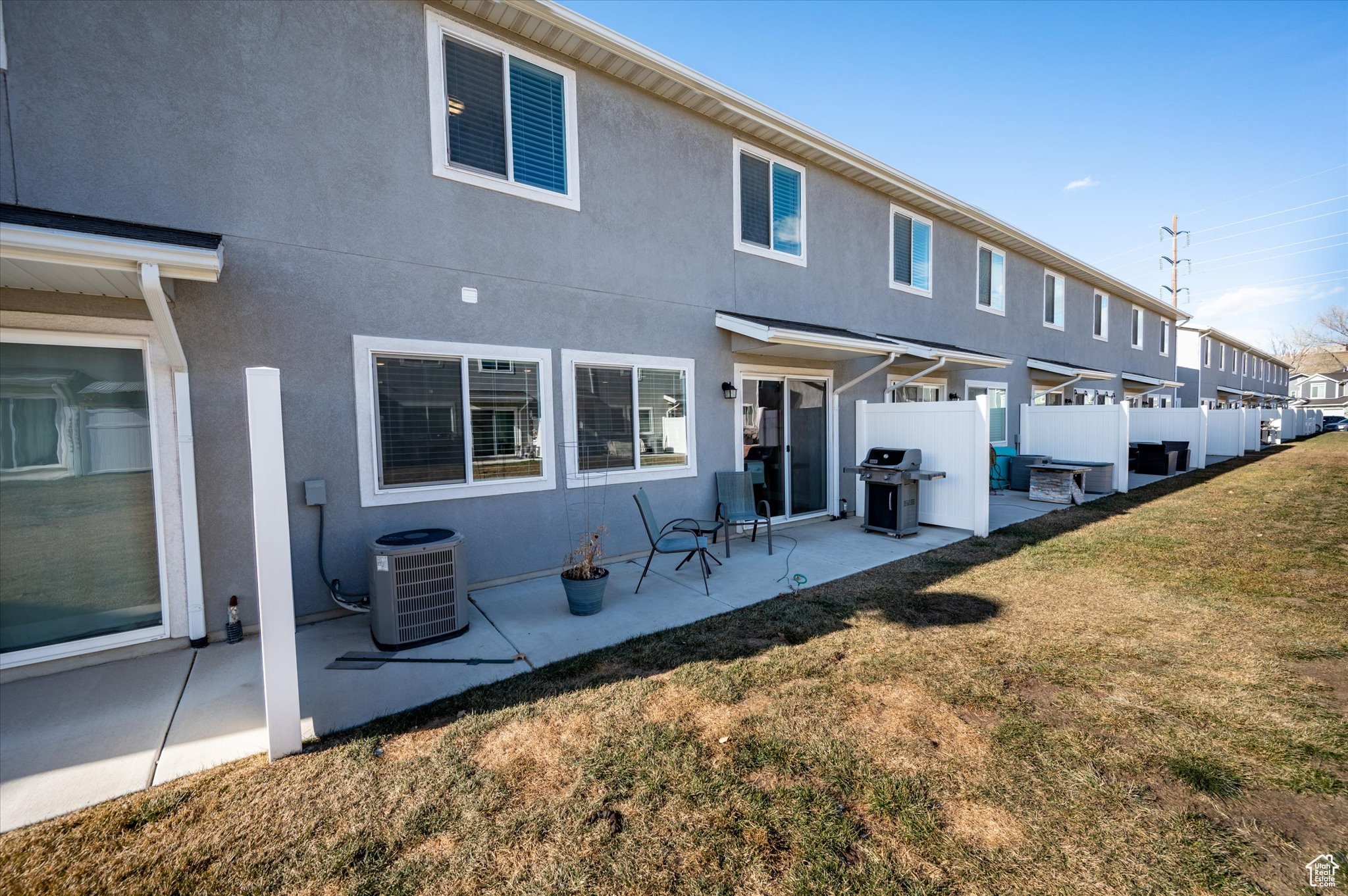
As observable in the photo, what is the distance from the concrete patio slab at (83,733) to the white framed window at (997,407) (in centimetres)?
1357

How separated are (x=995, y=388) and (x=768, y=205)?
816 cm

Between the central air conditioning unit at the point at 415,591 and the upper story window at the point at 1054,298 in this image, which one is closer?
the central air conditioning unit at the point at 415,591

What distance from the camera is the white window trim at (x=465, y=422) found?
15.5 feet

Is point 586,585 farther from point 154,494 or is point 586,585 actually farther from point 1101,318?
point 1101,318

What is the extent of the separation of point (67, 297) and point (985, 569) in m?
8.45

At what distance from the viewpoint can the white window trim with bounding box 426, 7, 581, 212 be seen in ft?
16.4

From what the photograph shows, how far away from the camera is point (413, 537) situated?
14.6 feet

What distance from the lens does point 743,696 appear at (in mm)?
3361

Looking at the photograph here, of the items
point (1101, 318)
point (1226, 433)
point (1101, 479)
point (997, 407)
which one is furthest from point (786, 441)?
point (1226, 433)

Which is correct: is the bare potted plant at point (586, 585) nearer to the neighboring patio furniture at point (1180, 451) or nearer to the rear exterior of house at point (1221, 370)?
the neighboring patio furniture at point (1180, 451)

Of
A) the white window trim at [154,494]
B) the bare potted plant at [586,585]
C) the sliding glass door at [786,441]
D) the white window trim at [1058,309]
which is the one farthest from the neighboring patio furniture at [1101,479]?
the white window trim at [154,494]

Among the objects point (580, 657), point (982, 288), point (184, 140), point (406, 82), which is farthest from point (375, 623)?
point (982, 288)

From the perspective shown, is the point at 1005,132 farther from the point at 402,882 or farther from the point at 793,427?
the point at 402,882

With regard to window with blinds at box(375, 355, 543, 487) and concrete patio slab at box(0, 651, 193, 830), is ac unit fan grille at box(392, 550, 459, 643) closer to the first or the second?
window with blinds at box(375, 355, 543, 487)
